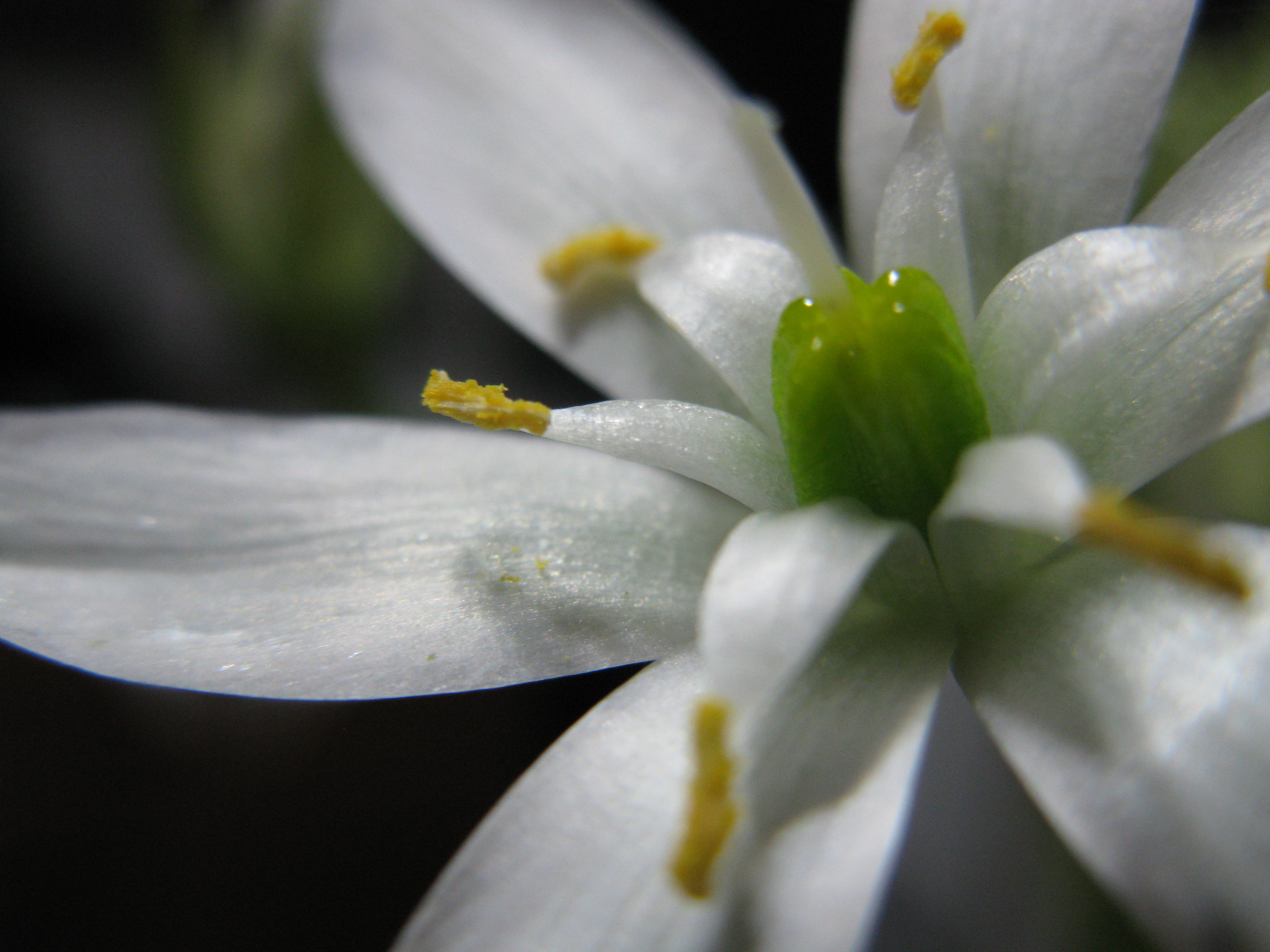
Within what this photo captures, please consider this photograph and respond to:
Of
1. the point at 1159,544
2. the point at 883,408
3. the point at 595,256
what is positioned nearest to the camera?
the point at 1159,544

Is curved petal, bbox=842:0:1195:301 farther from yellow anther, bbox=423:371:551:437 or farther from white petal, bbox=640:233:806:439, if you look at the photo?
yellow anther, bbox=423:371:551:437

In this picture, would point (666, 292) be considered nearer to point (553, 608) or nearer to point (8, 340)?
point (553, 608)

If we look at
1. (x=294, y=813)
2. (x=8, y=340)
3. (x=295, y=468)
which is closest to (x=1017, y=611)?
(x=295, y=468)

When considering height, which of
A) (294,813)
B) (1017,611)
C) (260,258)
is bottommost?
(294,813)

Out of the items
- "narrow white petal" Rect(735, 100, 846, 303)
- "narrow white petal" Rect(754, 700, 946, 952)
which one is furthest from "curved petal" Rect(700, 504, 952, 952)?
"narrow white petal" Rect(735, 100, 846, 303)

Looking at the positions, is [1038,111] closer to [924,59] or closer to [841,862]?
[924,59]

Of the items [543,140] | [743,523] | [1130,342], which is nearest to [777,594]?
[743,523]
